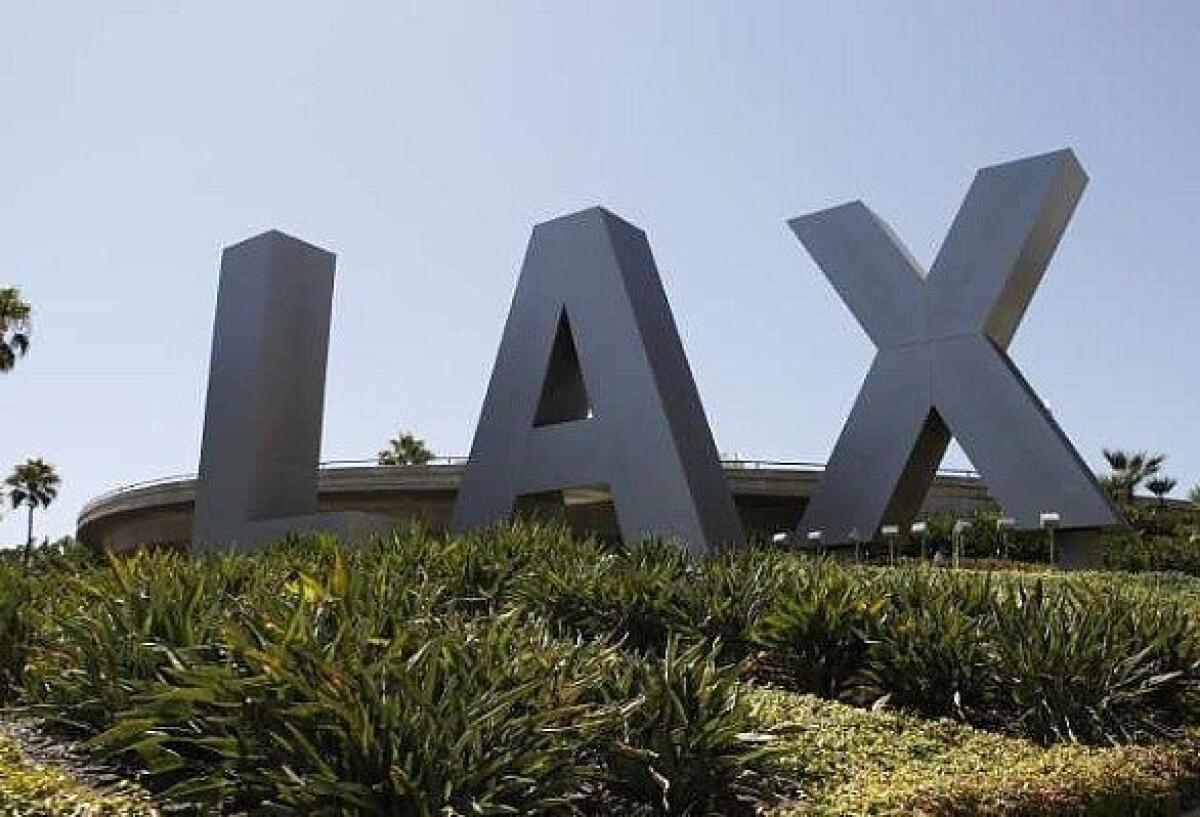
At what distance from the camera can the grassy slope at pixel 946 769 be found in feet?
23.3

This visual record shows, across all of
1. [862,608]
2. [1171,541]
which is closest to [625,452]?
[862,608]

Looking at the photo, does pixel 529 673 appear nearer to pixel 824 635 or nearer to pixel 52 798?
pixel 52 798

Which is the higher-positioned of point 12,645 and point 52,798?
point 12,645

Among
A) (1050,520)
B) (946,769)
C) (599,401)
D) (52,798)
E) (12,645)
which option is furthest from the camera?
(599,401)

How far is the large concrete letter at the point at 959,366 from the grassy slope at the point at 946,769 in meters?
13.9

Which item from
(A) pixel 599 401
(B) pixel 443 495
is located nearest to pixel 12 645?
(A) pixel 599 401

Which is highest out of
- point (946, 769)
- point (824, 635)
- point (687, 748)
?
point (824, 635)

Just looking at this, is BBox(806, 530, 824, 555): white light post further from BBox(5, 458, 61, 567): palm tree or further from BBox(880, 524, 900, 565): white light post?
BBox(5, 458, 61, 567): palm tree

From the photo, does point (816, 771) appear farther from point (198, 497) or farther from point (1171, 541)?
point (1171, 541)

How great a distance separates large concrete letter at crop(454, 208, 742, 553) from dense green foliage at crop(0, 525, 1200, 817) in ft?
29.7

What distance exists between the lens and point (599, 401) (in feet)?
78.5

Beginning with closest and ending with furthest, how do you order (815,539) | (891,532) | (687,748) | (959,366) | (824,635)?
1. (687,748)
2. (824,635)
3. (959,366)
4. (891,532)
5. (815,539)

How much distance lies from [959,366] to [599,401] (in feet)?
25.0

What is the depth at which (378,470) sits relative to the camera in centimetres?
4141
